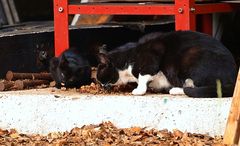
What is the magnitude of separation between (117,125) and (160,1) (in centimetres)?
228

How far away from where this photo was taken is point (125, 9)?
7414 millimetres

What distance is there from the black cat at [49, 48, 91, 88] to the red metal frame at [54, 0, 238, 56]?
0.24 meters

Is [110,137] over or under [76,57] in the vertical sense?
under

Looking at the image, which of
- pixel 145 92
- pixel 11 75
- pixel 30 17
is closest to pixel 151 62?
pixel 145 92

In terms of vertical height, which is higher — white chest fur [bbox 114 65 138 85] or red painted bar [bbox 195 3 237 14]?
red painted bar [bbox 195 3 237 14]

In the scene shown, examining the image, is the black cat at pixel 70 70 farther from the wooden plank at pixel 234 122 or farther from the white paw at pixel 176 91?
the wooden plank at pixel 234 122

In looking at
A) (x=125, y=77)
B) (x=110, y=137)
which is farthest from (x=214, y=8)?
(x=110, y=137)

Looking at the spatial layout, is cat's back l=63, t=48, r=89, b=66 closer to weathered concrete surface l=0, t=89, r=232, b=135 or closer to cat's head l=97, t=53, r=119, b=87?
cat's head l=97, t=53, r=119, b=87

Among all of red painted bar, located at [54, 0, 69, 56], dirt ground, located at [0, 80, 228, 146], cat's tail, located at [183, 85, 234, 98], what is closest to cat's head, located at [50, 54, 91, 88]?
red painted bar, located at [54, 0, 69, 56]

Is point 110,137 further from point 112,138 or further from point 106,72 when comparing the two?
point 106,72

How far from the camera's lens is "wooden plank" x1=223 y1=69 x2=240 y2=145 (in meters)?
5.41

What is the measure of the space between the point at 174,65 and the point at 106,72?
2.49ft

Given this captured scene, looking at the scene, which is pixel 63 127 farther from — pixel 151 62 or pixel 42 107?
pixel 151 62

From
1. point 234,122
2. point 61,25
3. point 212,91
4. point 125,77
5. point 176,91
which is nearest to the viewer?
point 234,122
